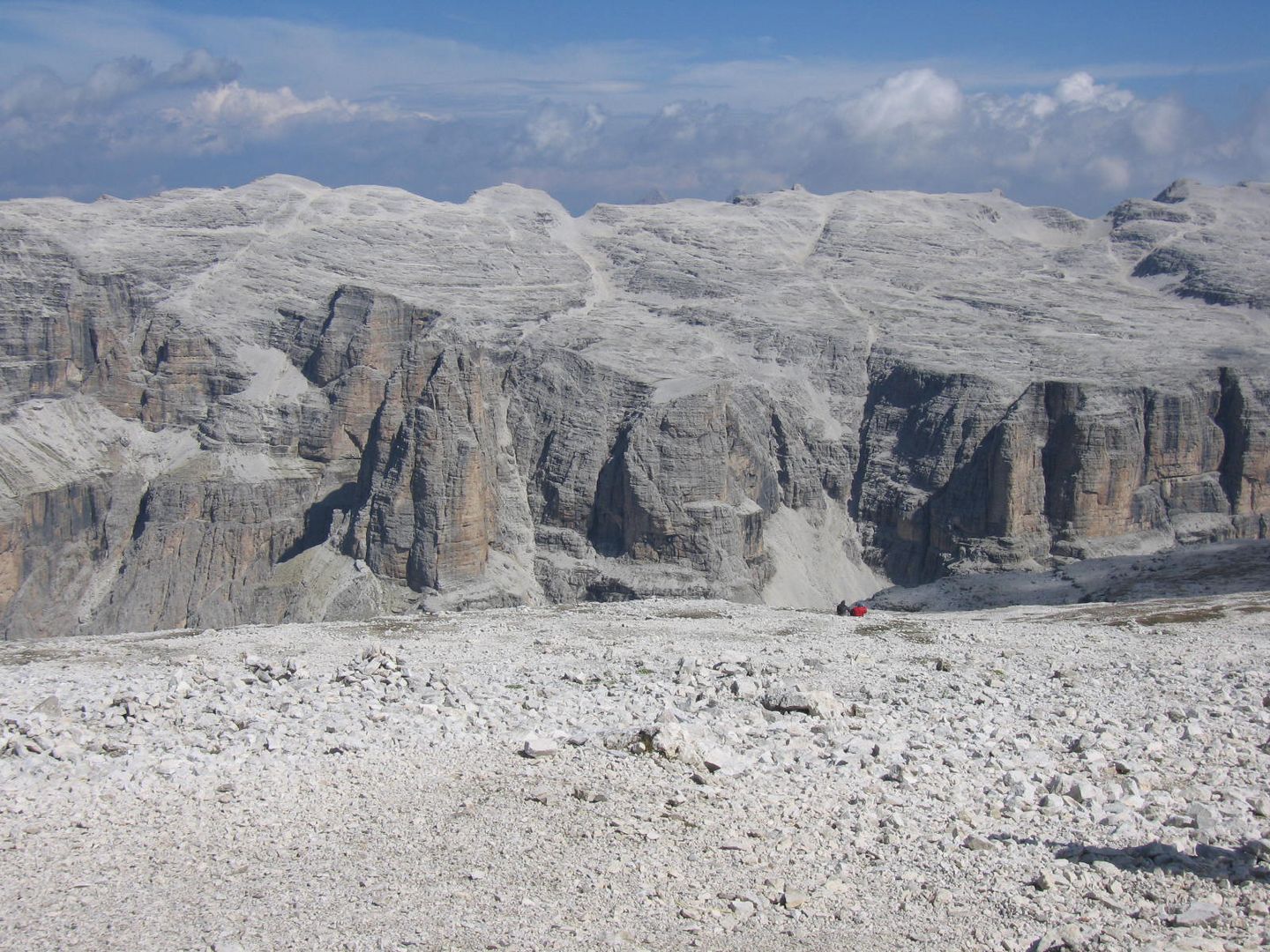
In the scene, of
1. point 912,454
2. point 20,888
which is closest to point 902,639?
point 20,888

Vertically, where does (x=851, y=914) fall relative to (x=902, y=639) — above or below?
above

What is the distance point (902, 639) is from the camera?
33.5 metres

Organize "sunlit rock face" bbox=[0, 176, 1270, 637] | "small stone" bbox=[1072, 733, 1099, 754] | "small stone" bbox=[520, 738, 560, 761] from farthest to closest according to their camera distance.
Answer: "sunlit rock face" bbox=[0, 176, 1270, 637]
"small stone" bbox=[1072, 733, 1099, 754]
"small stone" bbox=[520, 738, 560, 761]

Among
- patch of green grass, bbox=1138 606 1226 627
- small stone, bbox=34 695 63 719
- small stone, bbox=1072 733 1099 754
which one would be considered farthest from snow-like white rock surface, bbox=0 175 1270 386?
small stone, bbox=1072 733 1099 754

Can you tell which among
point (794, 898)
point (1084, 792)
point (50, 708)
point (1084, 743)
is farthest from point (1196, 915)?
point (50, 708)

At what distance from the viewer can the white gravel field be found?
1270 cm

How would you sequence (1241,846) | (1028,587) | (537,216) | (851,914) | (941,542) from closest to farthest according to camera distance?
1. (851,914)
2. (1241,846)
3. (1028,587)
4. (941,542)
5. (537,216)

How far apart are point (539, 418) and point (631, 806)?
87.0 meters

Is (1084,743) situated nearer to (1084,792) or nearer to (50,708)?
(1084,792)

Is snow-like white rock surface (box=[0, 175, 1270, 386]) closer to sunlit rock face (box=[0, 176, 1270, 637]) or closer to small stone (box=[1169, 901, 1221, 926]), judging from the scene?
sunlit rock face (box=[0, 176, 1270, 637])

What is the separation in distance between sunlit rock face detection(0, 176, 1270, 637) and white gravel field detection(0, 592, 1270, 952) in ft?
206

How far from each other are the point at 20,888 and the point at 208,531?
81.2 m

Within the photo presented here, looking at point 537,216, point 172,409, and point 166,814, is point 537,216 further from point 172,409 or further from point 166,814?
point 166,814

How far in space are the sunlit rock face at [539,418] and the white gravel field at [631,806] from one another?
62.7 meters
